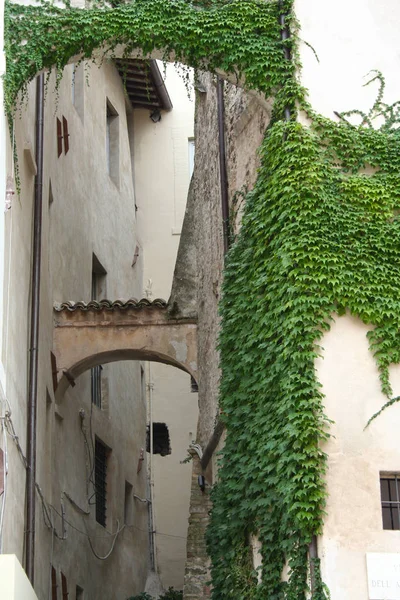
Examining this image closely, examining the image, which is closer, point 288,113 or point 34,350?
point 288,113

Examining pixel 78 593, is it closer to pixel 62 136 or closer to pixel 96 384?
pixel 96 384

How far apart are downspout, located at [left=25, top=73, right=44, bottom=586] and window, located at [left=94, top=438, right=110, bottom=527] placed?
754cm

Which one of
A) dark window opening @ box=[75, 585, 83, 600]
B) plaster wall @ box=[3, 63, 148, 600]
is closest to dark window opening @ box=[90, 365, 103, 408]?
plaster wall @ box=[3, 63, 148, 600]

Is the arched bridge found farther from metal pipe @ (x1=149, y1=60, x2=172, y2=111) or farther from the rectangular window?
metal pipe @ (x1=149, y1=60, x2=172, y2=111)

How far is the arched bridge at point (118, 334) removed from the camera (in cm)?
2142

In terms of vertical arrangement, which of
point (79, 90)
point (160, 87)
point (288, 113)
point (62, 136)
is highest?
point (160, 87)

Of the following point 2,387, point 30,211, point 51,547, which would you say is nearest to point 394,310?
point 2,387

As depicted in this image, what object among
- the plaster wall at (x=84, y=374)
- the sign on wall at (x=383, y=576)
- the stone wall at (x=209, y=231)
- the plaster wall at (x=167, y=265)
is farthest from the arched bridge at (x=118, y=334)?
the plaster wall at (x=167, y=265)

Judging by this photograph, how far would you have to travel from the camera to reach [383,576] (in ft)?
43.9

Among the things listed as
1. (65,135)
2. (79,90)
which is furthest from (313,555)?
(79,90)

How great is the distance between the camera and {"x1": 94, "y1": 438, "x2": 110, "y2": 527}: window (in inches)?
976

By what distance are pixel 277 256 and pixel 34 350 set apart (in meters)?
4.33

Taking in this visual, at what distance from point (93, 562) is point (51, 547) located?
13.4ft

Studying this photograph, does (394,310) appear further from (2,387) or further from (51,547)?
(51,547)
